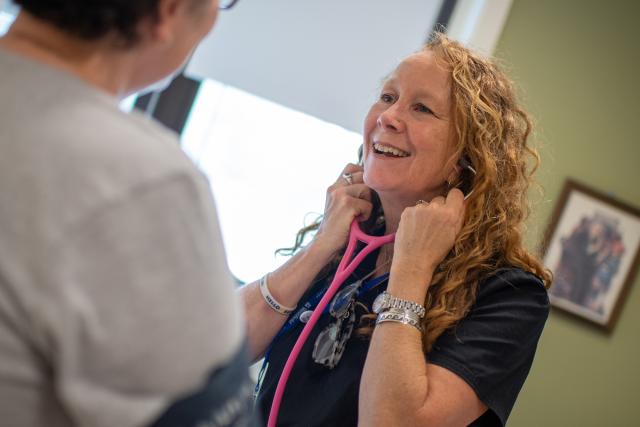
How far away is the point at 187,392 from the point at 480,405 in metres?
0.82

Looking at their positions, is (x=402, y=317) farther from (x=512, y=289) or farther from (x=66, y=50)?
(x=66, y=50)

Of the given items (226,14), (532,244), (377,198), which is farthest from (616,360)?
(226,14)

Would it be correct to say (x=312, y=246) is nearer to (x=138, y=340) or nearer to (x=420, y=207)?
(x=420, y=207)

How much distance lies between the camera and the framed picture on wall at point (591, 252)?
253cm

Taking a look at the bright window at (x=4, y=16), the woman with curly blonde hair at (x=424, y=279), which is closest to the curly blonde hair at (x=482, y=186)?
the woman with curly blonde hair at (x=424, y=279)

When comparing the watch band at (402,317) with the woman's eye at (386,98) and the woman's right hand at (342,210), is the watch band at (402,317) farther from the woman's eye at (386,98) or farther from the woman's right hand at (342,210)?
the woman's eye at (386,98)

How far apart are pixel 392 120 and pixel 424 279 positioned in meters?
0.38

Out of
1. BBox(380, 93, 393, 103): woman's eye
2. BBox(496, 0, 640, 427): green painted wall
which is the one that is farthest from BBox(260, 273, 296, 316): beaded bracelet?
BBox(496, 0, 640, 427): green painted wall

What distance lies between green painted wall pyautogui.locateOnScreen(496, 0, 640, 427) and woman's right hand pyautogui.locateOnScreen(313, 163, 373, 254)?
109 centimetres

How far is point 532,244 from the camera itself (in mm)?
2418

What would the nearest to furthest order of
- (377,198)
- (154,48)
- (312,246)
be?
(154,48) → (312,246) → (377,198)

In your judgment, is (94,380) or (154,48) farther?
(154,48)

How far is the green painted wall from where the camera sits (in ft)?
8.25

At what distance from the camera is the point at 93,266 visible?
0.47 m
